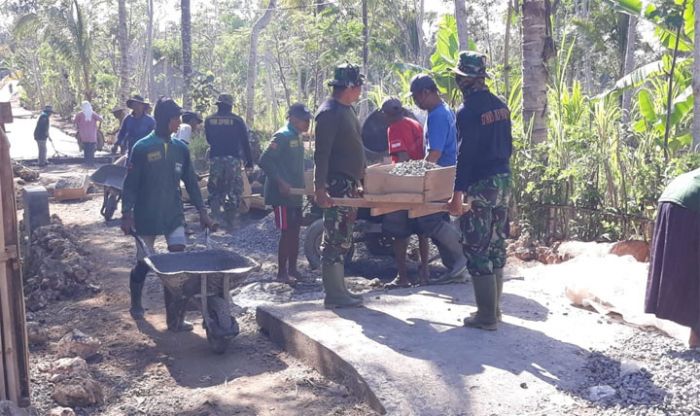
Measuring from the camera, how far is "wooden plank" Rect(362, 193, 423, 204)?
602 centimetres

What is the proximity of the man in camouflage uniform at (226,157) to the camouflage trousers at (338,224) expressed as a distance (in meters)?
4.81

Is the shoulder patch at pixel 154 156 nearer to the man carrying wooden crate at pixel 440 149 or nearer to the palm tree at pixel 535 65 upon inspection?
the man carrying wooden crate at pixel 440 149

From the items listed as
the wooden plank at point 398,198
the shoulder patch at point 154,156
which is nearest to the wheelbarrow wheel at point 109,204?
the shoulder patch at point 154,156

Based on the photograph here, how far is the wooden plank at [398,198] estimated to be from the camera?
6016 mm

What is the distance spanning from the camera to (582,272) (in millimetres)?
6852

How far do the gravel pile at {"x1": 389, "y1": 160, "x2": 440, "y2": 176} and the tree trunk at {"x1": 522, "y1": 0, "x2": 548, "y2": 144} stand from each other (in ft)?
11.2

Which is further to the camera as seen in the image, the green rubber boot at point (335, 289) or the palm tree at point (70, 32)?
the palm tree at point (70, 32)

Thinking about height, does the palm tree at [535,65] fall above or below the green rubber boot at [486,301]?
above

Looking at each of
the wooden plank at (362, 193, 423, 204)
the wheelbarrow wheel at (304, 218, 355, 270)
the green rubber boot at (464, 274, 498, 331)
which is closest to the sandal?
the wheelbarrow wheel at (304, 218, 355, 270)

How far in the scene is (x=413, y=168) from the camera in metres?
6.46

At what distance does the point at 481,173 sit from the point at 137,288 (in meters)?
3.30

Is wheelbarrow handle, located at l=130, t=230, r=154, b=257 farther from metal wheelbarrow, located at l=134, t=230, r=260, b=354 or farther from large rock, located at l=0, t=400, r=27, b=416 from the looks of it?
large rock, located at l=0, t=400, r=27, b=416

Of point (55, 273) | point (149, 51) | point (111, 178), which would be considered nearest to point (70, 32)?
point (149, 51)

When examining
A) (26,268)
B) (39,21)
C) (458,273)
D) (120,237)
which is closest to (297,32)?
(39,21)
